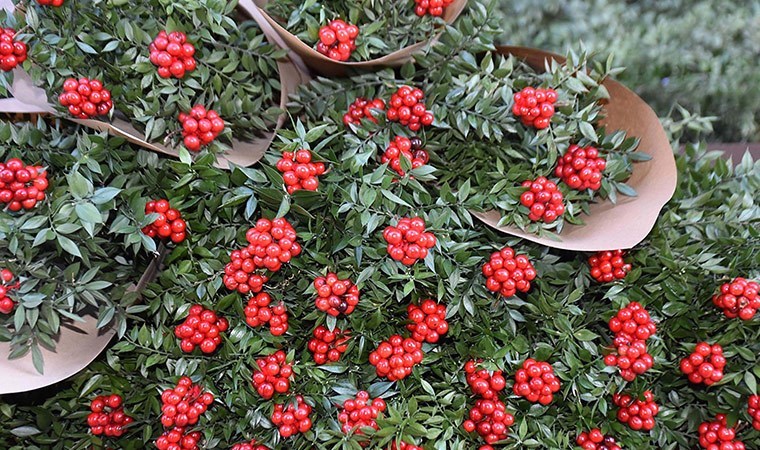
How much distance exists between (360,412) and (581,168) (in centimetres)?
63

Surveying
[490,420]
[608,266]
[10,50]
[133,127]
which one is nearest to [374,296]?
[490,420]

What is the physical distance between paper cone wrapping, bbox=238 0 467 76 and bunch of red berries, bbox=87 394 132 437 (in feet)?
2.59

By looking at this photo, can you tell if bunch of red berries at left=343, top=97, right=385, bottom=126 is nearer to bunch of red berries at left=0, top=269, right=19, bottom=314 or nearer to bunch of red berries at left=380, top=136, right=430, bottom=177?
bunch of red berries at left=380, top=136, right=430, bottom=177

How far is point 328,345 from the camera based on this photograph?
105 centimetres

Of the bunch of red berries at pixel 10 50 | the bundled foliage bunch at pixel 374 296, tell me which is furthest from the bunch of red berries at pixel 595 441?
the bunch of red berries at pixel 10 50

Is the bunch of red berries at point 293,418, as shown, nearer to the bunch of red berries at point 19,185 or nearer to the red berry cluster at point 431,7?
the bunch of red berries at point 19,185

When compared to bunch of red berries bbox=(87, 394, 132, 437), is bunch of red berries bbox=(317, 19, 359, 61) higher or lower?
higher

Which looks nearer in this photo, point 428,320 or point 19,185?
point 19,185

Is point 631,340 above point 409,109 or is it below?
below

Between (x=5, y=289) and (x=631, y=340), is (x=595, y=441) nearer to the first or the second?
(x=631, y=340)

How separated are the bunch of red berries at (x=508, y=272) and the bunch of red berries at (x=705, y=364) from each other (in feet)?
1.07

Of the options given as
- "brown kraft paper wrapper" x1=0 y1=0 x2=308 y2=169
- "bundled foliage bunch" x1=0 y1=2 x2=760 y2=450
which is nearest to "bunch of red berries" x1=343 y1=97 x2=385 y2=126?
"bundled foliage bunch" x1=0 y1=2 x2=760 y2=450

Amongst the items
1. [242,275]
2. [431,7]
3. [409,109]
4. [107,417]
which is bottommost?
[107,417]

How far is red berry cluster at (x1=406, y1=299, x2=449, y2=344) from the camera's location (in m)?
1.02
